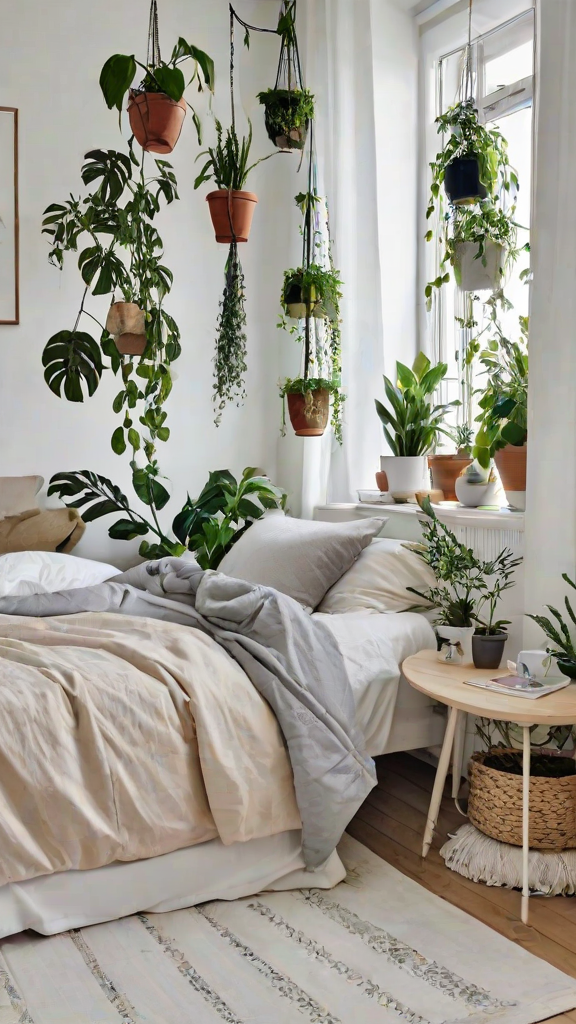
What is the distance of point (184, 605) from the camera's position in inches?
99.4

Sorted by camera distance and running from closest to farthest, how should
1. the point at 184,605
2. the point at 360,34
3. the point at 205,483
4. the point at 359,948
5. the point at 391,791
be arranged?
1. the point at 359,948
2. the point at 184,605
3. the point at 391,791
4. the point at 360,34
5. the point at 205,483

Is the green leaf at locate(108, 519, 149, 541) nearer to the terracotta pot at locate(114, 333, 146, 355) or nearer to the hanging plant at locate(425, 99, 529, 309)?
the terracotta pot at locate(114, 333, 146, 355)

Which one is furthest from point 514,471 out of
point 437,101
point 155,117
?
point 437,101

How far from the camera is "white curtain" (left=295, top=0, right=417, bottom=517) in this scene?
133 inches

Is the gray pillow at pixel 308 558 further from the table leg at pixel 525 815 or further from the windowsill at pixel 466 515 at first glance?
the table leg at pixel 525 815

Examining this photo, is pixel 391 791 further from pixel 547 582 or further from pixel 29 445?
pixel 29 445

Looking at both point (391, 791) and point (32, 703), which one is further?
point (391, 791)

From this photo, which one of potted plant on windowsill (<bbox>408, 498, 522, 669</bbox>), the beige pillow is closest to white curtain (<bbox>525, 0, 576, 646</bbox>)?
potted plant on windowsill (<bbox>408, 498, 522, 669</bbox>)

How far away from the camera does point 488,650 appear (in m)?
2.31

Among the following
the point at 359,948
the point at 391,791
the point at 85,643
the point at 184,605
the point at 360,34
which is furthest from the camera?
the point at 360,34

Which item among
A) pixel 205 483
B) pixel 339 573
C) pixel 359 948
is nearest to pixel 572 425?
pixel 339 573

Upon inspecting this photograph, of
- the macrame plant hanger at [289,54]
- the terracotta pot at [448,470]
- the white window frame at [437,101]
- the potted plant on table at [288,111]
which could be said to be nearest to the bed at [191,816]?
the terracotta pot at [448,470]

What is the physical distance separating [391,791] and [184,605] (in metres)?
0.88

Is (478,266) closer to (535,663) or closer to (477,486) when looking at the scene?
(477,486)
